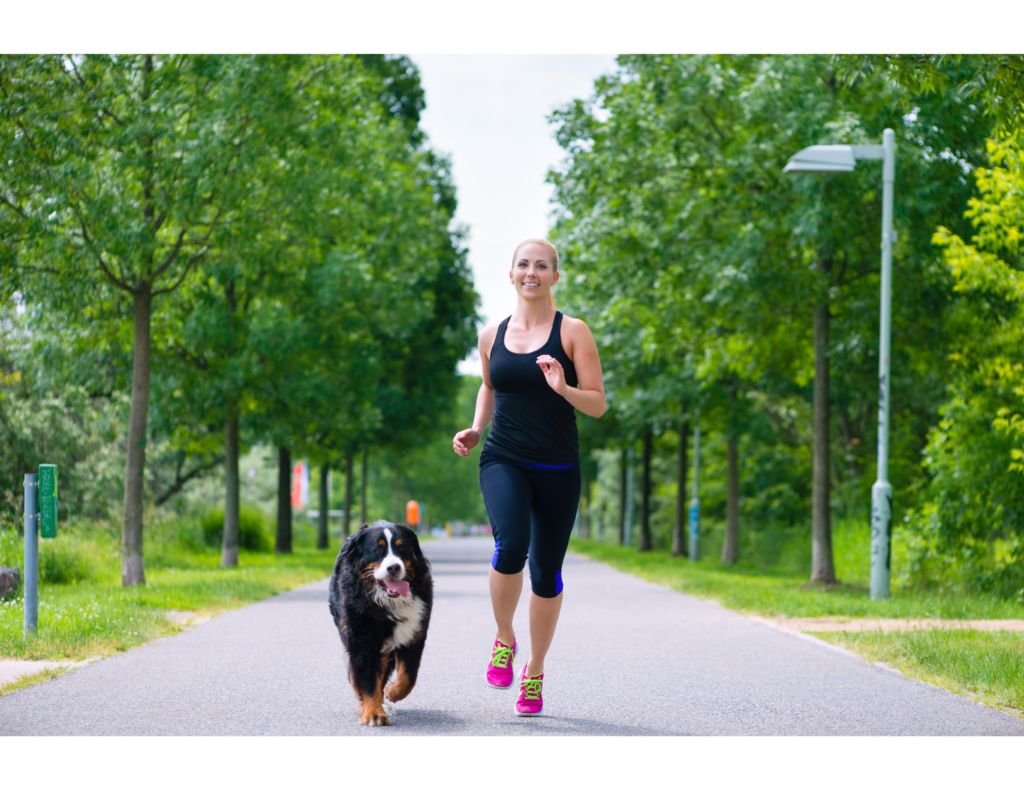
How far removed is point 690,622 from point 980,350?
635cm

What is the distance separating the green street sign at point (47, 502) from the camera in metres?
9.32

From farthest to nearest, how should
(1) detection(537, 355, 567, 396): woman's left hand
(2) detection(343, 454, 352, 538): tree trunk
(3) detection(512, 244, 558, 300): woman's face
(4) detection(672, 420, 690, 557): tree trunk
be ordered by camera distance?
(2) detection(343, 454, 352, 538): tree trunk → (4) detection(672, 420, 690, 557): tree trunk → (3) detection(512, 244, 558, 300): woman's face → (1) detection(537, 355, 567, 396): woman's left hand

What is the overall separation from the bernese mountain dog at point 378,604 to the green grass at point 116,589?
11.5ft

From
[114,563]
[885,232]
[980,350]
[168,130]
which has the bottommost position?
[114,563]

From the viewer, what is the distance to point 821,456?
17.6 metres

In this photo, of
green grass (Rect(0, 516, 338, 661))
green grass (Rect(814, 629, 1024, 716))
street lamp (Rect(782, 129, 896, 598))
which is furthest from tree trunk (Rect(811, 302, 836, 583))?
green grass (Rect(0, 516, 338, 661))

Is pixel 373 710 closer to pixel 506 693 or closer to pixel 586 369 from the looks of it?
pixel 506 693

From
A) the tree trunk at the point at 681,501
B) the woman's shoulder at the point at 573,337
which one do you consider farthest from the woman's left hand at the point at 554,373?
the tree trunk at the point at 681,501

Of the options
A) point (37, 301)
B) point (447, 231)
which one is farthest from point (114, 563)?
point (447, 231)

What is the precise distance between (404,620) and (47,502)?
496 centimetres

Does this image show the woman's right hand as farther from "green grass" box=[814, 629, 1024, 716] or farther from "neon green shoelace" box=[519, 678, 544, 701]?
"green grass" box=[814, 629, 1024, 716]

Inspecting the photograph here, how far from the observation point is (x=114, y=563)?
17234mm

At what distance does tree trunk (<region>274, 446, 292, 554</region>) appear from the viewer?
27.8 m
